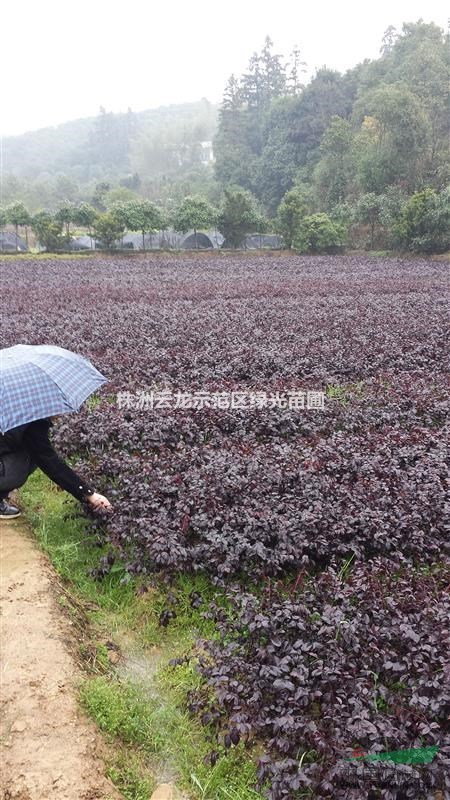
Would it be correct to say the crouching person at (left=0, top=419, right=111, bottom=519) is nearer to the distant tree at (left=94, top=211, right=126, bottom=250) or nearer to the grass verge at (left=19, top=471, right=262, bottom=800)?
the grass verge at (left=19, top=471, right=262, bottom=800)

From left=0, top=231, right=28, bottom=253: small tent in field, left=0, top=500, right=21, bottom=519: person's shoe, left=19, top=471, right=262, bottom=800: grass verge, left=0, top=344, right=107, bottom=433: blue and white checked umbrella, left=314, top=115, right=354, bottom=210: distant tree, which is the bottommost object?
left=19, top=471, right=262, bottom=800: grass verge

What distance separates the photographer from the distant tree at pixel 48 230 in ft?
125

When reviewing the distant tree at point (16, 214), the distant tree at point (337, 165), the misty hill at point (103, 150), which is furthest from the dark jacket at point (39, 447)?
the misty hill at point (103, 150)

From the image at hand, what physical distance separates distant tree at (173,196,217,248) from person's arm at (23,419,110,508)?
36801mm

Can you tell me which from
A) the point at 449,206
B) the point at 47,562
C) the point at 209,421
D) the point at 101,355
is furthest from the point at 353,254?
the point at 47,562

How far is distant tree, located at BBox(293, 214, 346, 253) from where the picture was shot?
35.4 m

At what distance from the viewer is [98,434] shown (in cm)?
604


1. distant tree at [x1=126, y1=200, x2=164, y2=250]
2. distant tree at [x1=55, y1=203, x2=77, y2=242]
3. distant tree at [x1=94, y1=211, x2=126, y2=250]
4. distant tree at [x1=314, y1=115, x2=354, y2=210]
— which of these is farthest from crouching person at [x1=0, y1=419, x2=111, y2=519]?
distant tree at [x1=314, y1=115, x2=354, y2=210]

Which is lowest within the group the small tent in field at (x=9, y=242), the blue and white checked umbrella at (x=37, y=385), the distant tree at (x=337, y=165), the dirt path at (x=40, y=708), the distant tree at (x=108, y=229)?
the dirt path at (x=40, y=708)

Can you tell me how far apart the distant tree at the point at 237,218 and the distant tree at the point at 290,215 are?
7.67 feet

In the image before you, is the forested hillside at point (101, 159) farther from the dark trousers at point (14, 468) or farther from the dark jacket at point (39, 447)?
the dark jacket at point (39, 447)

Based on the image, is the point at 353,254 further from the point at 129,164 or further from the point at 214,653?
the point at 129,164

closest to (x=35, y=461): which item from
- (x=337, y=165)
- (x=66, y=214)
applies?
(x=66, y=214)

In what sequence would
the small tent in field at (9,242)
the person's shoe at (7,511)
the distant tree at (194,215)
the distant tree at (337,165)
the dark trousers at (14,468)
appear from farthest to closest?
1. the distant tree at (337,165)
2. the small tent in field at (9,242)
3. the distant tree at (194,215)
4. the person's shoe at (7,511)
5. the dark trousers at (14,468)
